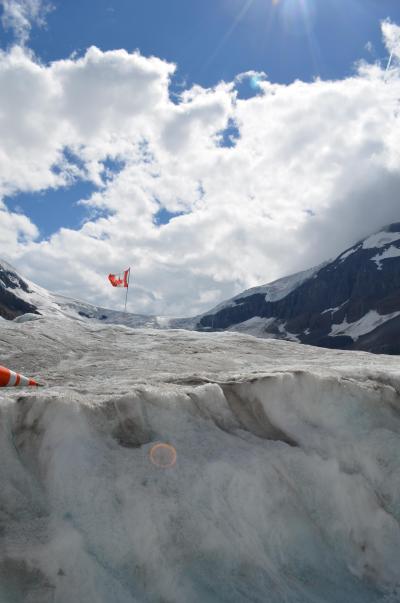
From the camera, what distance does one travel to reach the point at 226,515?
6070 mm

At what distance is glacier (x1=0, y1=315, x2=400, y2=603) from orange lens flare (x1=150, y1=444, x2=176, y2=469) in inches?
3.5

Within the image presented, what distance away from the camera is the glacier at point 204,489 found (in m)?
5.21

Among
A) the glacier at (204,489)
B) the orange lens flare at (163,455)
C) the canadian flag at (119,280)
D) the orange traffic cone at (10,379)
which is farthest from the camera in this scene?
the canadian flag at (119,280)

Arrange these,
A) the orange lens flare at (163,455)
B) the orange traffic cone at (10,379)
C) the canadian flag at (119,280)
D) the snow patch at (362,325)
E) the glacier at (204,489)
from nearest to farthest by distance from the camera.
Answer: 1. the glacier at (204,489)
2. the orange lens flare at (163,455)
3. the orange traffic cone at (10,379)
4. the canadian flag at (119,280)
5. the snow patch at (362,325)

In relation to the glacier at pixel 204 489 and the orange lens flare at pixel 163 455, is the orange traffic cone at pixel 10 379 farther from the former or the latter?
the orange lens flare at pixel 163 455

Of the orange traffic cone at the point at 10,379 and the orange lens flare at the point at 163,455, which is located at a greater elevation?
the orange traffic cone at the point at 10,379

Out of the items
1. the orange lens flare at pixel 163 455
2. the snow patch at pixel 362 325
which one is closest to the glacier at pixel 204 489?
the orange lens flare at pixel 163 455

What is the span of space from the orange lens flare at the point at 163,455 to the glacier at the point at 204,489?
0.09 m

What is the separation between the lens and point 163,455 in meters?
6.49

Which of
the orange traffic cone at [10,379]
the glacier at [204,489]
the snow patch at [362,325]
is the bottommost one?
the glacier at [204,489]

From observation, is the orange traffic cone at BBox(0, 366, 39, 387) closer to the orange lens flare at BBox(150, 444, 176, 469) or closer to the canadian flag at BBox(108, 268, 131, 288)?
the orange lens flare at BBox(150, 444, 176, 469)

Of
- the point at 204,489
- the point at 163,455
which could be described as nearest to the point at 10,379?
the point at 163,455

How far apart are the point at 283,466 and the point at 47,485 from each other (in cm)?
349

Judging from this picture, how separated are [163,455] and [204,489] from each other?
761mm
